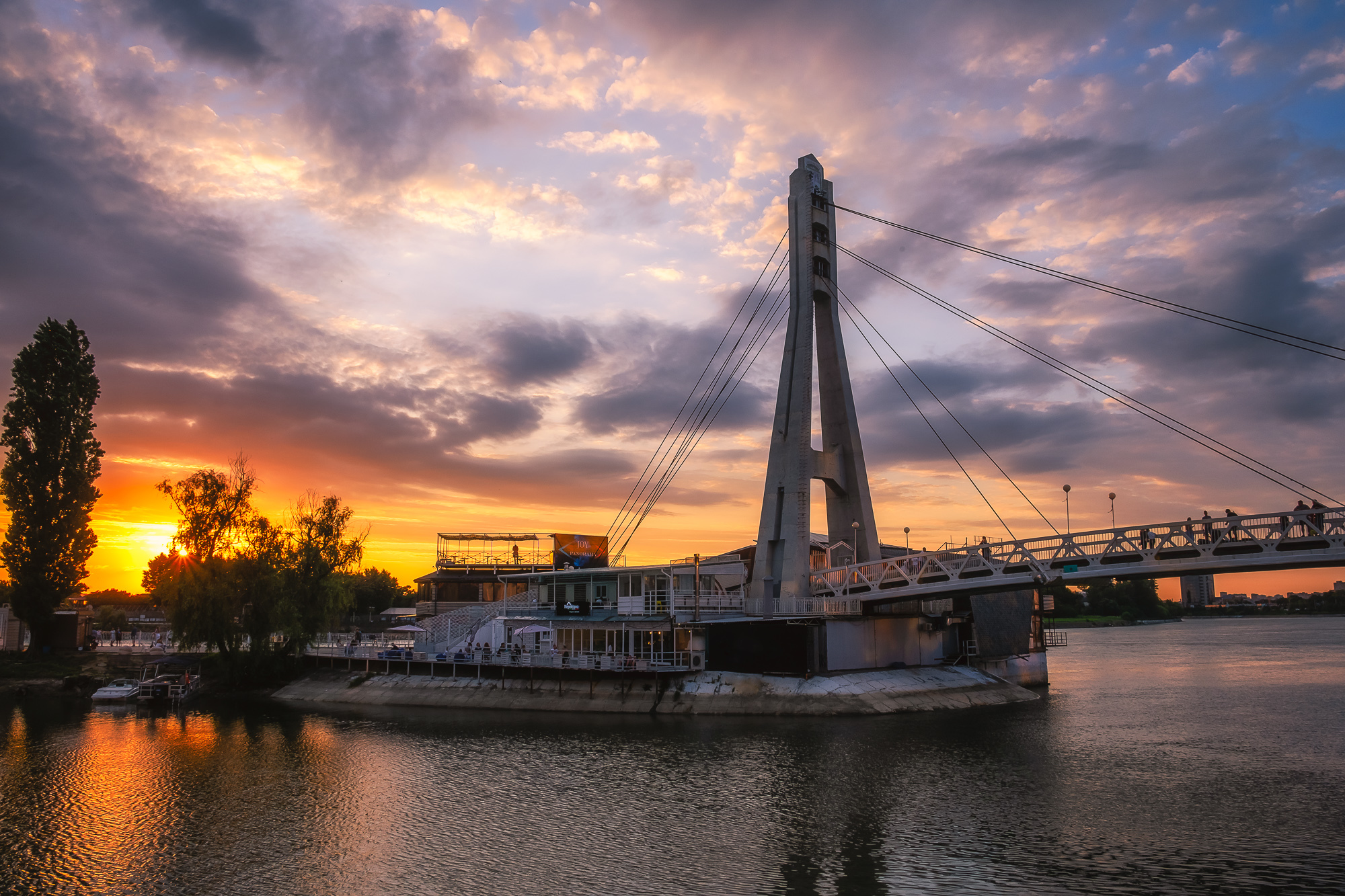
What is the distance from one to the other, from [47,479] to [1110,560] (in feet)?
257

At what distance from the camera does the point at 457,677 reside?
59688 mm

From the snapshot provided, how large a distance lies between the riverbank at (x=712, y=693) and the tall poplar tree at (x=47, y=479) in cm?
2411

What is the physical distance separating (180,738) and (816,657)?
37945 mm

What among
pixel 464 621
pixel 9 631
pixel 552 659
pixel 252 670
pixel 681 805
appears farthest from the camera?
pixel 9 631

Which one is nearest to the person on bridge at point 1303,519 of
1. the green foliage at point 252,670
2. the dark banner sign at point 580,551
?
the dark banner sign at point 580,551

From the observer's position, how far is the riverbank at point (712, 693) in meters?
49.8

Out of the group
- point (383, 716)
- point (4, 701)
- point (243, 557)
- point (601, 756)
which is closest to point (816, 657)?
point (601, 756)

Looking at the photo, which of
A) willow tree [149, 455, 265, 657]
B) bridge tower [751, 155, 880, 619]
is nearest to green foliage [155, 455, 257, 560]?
willow tree [149, 455, 265, 657]

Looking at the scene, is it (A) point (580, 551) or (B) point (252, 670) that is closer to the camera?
(B) point (252, 670)

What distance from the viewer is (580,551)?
78.9 metres

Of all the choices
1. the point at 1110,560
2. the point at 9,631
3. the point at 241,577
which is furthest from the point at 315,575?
the point at 1110,560

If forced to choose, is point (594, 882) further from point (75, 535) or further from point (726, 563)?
point (75, 535)

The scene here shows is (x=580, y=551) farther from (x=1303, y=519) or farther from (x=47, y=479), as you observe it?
(x=1303, y=519)

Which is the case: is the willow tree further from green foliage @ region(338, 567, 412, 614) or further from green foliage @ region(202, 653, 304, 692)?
green foliage @ region(338, 567, 412, 614)
